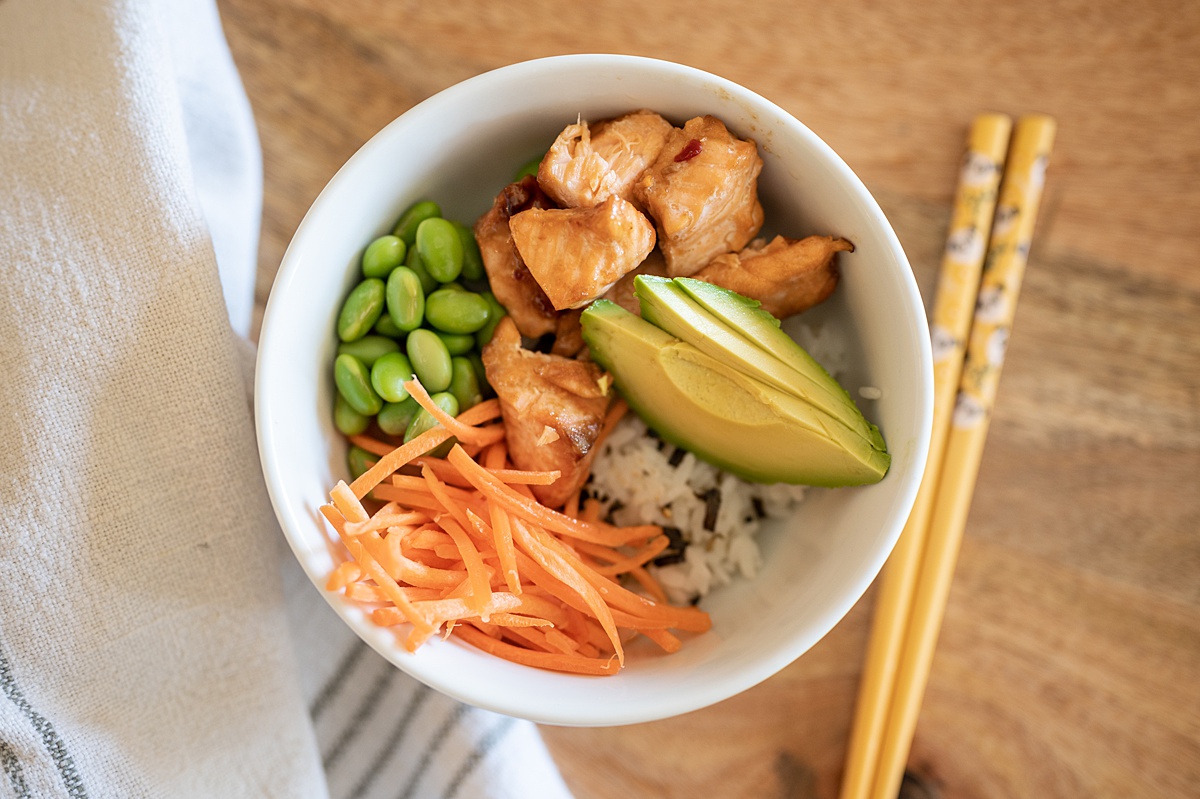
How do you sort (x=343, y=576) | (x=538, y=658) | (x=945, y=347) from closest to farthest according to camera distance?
(x=343, y=576), (x=538, y=658), (x=945, y=347)

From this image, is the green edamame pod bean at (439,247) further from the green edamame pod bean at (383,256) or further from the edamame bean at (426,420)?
the edamame bean at (426,420)

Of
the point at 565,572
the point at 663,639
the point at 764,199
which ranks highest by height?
the point at 764,199

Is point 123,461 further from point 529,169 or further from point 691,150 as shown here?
point 691,150

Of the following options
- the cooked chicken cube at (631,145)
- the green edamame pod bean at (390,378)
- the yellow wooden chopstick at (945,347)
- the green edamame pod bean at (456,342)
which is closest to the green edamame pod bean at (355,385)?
the green edamame pod bean at (390,378)

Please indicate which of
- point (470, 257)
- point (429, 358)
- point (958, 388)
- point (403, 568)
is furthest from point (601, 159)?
point (958, 388)

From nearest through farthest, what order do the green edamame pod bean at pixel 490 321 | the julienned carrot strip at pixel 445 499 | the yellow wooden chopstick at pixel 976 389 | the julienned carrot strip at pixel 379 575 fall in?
1. the julienned carrot strip at pixel 379 575
2. the julienned carrot strip at pixel 445 499
3. the green edamame pod bean at pixel 490 321
4. the yellow wooden chopstick at pixel 976 389
